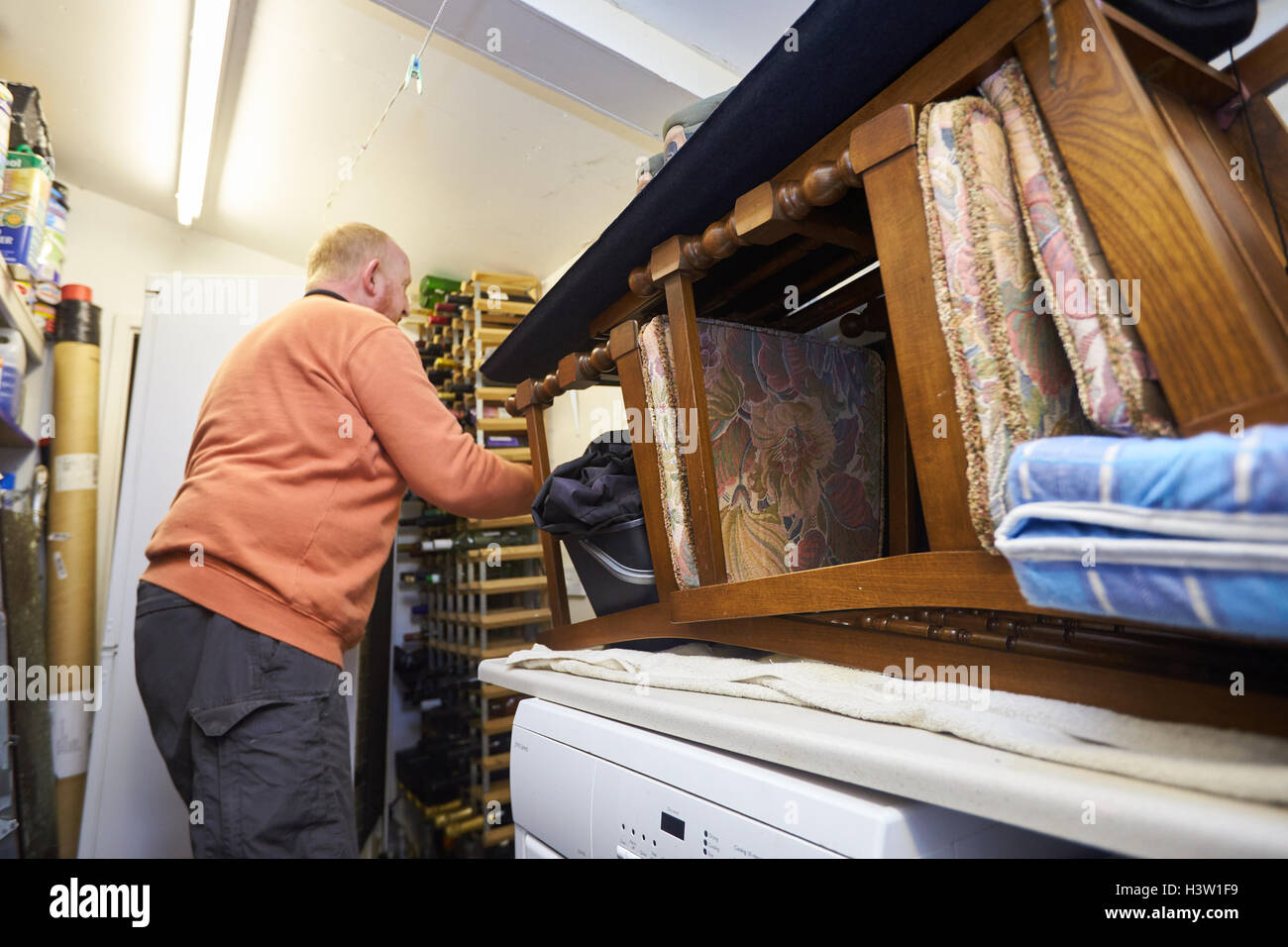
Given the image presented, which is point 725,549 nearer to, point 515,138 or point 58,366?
point 515,138

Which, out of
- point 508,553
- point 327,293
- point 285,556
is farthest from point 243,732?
point 508,553

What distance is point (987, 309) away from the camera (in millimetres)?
558

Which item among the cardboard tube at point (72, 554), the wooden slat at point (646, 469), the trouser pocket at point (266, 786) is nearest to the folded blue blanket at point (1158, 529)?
the wooden slat at point (646, 469)

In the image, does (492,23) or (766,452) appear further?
(492,23)

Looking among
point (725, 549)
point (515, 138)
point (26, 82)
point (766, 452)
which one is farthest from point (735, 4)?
point (26, 82)

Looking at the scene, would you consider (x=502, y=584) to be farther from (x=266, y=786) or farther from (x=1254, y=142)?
(x=1254, y=142)

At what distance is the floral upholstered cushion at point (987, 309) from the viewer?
541mm

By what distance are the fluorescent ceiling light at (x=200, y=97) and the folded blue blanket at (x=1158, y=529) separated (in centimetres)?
229

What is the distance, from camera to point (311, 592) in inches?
45.1

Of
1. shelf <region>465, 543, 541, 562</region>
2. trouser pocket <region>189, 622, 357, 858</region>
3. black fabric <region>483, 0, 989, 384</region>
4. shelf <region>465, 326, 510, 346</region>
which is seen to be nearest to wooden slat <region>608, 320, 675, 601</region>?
black fabric <region>483, 0, 989, 384</region>

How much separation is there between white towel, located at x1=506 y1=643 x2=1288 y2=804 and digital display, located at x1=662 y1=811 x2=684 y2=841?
0.15m

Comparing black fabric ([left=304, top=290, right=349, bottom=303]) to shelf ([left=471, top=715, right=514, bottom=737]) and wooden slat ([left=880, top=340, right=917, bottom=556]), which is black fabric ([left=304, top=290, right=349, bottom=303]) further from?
shelf ([left=471, top=715, right=514, bottom=737])
